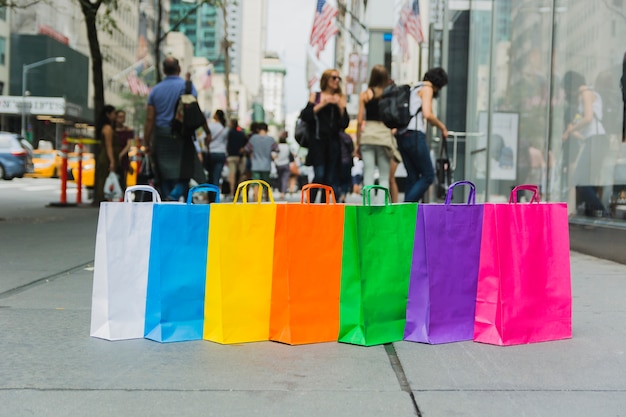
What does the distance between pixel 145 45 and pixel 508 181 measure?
304 feet

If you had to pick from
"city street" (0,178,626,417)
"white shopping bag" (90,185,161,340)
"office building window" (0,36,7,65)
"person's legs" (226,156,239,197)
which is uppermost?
"office building window" (0,36,7,65)

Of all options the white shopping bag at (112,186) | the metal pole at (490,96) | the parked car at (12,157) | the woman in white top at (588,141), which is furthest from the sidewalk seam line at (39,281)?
the parked car at (12,157)

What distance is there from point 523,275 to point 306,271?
3.55 ft

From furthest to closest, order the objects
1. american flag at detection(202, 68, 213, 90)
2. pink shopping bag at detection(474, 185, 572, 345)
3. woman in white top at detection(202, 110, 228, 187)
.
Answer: american flag at detection(202, 68, 213, 90), woman in white top at detection(202, 110, 228, 187), pink shopping bag at detection(474, 185, 572, 345)

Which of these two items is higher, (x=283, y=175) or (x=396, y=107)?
(x=396, y=107)

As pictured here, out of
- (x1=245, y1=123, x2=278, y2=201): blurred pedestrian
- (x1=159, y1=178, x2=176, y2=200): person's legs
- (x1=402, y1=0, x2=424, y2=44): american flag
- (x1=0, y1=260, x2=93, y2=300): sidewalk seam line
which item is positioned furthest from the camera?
(x1=402, y1=0, x2=424, y2=44): american flag

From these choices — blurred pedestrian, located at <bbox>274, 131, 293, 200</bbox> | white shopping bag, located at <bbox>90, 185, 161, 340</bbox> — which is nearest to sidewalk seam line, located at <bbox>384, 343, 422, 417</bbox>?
white shopping bag, located at <bbox>90, 185, 161, 340</bbox>

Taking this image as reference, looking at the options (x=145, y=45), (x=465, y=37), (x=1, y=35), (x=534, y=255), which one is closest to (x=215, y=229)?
(x=534, y=255)

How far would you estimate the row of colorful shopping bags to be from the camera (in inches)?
159

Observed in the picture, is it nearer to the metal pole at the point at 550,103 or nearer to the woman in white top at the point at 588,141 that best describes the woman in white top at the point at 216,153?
the metal pole at the point at 550,103

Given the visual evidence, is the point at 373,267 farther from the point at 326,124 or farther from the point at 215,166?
the point at 215,166

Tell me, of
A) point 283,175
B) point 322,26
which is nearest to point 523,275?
point 283,175

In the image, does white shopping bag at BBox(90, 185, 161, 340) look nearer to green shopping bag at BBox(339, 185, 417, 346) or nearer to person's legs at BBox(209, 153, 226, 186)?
green shopping bag at BBox(339, 185, 417, 346)

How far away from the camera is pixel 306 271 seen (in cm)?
405
